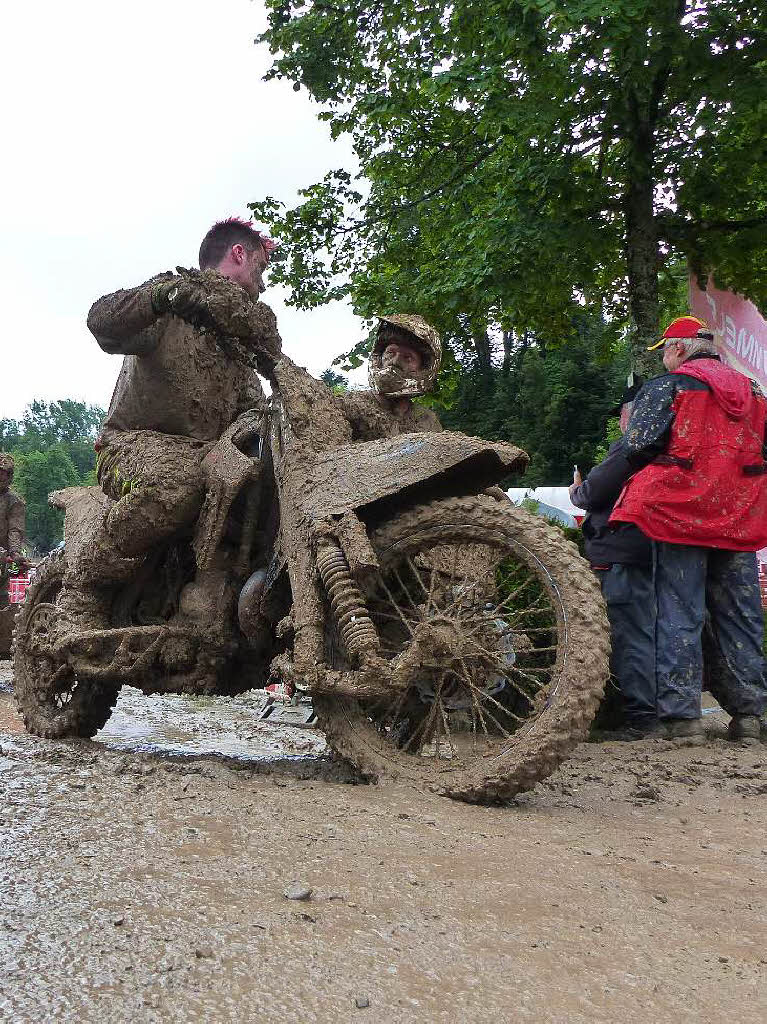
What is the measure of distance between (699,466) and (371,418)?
1.69m

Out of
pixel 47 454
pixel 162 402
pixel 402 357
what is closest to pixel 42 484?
pixel 47 454

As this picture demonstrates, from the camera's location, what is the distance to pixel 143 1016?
4.52ft

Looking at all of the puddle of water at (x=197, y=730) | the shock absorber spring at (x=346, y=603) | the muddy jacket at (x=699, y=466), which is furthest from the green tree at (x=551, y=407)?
the shock absorber spring at (x=346, y=603)

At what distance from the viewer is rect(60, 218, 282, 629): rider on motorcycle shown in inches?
145

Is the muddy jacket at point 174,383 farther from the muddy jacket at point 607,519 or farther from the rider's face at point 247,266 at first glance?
the muddy jacket at point 607,519

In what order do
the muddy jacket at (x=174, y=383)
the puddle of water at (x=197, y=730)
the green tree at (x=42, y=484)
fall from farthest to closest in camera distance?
the green tree at (x=42, y=484) < the puddle of water at (x=197, y=730) < the muddy jacket at (x=174, y=383)

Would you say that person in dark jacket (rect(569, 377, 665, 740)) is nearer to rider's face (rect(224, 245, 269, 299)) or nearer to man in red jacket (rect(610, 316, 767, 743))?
man in red jacket (rect(610, 316, 767, 743))

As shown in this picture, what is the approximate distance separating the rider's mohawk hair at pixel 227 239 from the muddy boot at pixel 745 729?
10.6 ft

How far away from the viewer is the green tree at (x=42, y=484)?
204ft

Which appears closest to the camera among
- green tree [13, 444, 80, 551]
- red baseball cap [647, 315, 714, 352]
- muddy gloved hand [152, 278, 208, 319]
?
muddy gloved hand [152, 278, 208, 319]

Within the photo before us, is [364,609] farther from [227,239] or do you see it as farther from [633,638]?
[633,638]

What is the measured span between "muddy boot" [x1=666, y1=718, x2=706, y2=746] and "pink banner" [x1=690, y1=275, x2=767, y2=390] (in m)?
5.13

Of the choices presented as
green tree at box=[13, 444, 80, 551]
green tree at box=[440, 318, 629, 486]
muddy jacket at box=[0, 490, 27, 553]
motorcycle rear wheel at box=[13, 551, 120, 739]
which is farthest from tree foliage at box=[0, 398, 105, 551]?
motorcycle rear wheel at box=[13, 551, 120, 739]

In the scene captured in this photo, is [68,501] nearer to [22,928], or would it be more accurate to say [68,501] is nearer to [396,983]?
[22,928]
